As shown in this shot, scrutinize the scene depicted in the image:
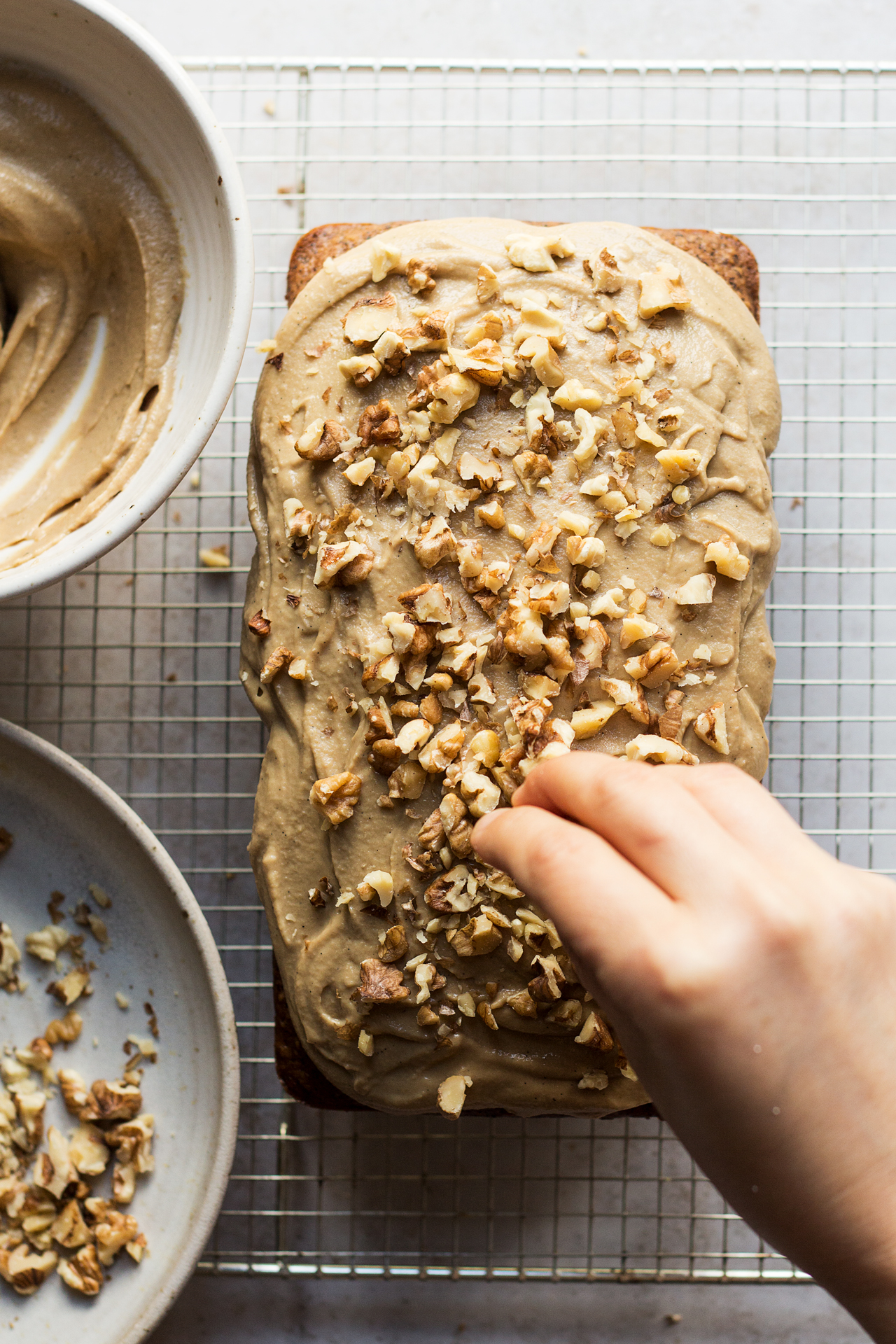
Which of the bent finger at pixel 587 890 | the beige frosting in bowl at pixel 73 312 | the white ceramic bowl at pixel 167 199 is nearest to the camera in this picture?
the bent finger at pixel 587 890

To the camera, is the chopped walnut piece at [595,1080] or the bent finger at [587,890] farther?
the chopped walnut piece at [595,1080]

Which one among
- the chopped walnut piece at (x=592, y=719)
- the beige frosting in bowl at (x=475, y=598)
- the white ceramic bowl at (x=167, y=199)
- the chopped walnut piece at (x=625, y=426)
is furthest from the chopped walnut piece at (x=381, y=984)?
the chopped walnut piece at (x=625, y=426)

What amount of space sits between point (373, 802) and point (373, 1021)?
0.85 feet

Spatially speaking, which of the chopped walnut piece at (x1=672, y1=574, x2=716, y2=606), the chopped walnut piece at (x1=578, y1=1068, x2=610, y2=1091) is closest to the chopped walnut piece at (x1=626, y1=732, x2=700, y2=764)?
the chopped walnut piece at (x1=672, y1=574, x2=716, y2=606)

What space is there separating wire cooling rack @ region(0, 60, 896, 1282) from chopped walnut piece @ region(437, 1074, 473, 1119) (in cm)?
34

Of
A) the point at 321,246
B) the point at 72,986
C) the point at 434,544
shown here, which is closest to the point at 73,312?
the point at 321,246

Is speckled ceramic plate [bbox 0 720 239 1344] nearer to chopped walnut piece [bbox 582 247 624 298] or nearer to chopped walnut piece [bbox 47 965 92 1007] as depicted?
chopped walnut piece [bbox 47 965 92 1007]

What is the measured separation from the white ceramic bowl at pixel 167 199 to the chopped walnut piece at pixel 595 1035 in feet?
2.45

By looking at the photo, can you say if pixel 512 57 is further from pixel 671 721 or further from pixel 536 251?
pixel 671 721

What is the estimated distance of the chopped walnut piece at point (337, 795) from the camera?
3.72ft

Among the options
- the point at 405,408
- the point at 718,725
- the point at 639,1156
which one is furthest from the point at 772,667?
the point at 639,1156

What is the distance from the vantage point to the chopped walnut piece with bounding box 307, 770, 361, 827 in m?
1.13

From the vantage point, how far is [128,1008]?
135 centimetres

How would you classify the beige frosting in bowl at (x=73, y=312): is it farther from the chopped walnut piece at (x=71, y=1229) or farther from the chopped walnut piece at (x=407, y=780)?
the chopped walnut piece at (x=71, y=1229)
